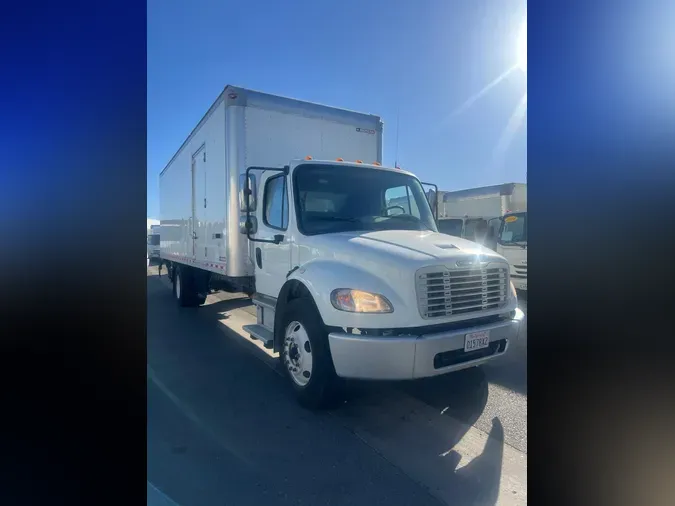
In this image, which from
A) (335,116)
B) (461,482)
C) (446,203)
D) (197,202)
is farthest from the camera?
(446,203)

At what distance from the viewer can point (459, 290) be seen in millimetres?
3176

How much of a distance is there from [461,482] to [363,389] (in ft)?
5.32

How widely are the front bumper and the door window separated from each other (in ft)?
5.66

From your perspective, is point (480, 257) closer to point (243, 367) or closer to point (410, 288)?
point (410, 288)

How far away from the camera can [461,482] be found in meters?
2.40

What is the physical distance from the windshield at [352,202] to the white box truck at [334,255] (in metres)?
0.01

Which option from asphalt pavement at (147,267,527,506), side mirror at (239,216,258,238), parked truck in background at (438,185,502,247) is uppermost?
parked truck in background at (438,185,502,247)

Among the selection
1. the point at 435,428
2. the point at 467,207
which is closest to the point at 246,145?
the point at 435,428

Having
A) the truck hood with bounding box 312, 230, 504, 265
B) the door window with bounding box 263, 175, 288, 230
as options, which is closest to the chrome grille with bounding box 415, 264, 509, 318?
the truck hood with bounding box 312, 230, 504, 265

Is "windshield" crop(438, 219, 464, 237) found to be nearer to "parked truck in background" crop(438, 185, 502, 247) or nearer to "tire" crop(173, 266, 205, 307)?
"parked truck in background" crop(438, 185, 502, 247)

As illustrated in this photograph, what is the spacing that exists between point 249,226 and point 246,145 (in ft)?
4.46

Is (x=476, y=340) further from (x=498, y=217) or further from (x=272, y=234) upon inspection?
(x=498, y=217)

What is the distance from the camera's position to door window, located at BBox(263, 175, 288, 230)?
432 centimetres
